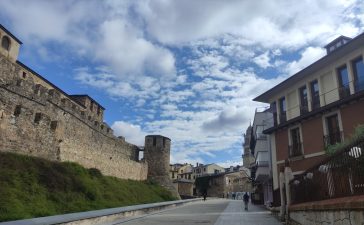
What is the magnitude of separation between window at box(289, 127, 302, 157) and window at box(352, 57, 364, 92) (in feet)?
16.7

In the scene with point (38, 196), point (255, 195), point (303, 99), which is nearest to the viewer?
point (38, 196)

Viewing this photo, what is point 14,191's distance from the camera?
14.7 metres

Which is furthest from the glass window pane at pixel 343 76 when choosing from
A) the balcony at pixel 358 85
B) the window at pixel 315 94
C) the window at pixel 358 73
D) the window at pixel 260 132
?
the window at pixel 260 132

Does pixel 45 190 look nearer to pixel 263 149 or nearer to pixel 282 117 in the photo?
pixel 282 117

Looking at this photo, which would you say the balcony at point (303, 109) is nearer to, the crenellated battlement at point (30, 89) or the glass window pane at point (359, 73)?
the glass window pane at point (359, 73)

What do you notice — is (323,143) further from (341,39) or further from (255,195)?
(255,195)

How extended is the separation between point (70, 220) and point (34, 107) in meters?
10.2

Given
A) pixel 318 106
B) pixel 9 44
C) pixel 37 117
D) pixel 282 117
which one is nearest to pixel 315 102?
pixel 318 106

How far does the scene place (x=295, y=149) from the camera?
879 inches

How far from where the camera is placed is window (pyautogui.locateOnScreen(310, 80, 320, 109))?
21433 mm

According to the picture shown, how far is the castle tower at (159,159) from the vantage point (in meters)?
44.1

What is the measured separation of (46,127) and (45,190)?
17.2 feet

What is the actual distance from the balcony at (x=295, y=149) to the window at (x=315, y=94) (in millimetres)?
2578

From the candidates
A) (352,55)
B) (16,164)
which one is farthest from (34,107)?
(352,55)
